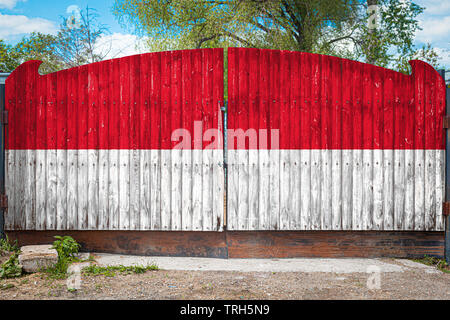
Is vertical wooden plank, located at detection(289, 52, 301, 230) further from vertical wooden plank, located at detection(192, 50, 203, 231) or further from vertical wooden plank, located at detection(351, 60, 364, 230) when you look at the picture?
vertical wooden plank, located at detection(192, 50, 203, 231)

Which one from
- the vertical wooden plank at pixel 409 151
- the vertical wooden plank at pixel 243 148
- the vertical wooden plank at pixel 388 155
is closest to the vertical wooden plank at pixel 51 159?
the vertical wooden plank at pixel 243 148

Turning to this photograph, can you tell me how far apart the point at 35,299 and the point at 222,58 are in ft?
11.5

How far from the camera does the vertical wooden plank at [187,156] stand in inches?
195

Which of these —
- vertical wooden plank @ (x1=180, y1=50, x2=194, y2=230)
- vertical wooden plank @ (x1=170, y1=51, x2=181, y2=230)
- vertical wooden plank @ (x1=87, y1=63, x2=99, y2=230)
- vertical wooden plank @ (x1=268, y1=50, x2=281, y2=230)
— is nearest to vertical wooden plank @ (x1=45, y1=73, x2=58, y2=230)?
vertical wooden plank @ (x1=87, y1=63, x2=99, y2=230)

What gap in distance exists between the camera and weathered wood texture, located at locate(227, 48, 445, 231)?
4957 mm

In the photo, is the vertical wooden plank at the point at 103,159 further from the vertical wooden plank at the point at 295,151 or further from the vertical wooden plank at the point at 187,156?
the vertical wooden plank at the point at 295,151

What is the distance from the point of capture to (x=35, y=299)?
3596 millimetres

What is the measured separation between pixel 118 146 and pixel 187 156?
92 centimetres

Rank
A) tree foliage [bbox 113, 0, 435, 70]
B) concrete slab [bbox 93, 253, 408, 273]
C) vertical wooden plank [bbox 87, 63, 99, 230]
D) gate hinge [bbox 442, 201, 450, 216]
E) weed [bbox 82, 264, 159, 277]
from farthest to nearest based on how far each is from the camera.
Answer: tree foliage [bbox 113, 0, 435, 70]
vertical wooden plank [bbox 87, 63, 99, 230]
gate hinge [bbox 442, 201, 450, 216]
concrete slab [bbox 93, 253, 408, 273]
weed [bbox 82, 264, 159, 277]

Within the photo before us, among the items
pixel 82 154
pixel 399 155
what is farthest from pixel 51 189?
pixel 399 155

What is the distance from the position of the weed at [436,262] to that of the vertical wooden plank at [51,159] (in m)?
4.83

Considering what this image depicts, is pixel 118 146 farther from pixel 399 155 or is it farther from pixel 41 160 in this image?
pixel 399 155

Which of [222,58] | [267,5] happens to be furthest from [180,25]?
[222,58]

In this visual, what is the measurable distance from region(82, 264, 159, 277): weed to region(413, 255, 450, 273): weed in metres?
3.44
